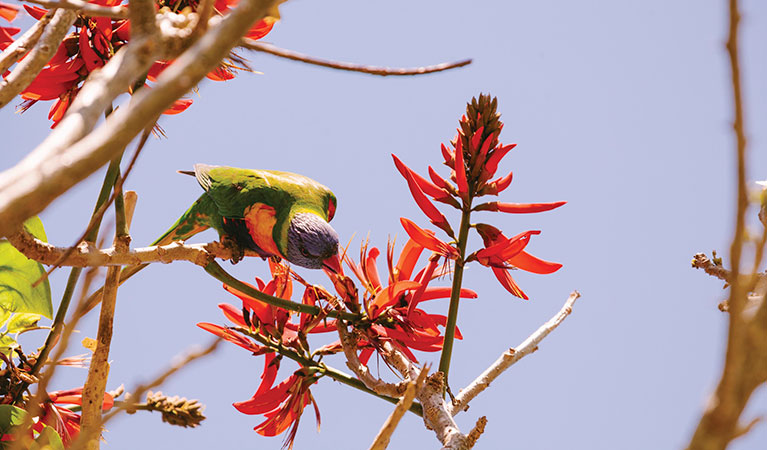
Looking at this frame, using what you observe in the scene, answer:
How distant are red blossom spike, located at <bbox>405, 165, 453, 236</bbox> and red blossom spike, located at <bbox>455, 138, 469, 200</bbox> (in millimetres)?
38

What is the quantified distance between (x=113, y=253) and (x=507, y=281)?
1.55ft

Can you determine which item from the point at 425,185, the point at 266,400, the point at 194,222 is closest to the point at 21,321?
the point at 266,400

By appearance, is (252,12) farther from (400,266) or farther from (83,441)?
(400,266)

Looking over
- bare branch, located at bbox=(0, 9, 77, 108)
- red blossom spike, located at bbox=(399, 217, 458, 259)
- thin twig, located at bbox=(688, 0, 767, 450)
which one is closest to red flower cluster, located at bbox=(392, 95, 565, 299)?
red blossom spike, located at bbox=(399, 217, 458, 259)

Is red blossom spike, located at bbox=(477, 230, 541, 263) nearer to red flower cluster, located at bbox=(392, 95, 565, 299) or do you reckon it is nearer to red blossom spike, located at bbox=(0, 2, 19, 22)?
red flower cluster, located at bbox=(392, 95, 565, 299)

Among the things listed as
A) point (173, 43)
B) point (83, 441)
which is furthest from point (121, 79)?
point (83, 441)

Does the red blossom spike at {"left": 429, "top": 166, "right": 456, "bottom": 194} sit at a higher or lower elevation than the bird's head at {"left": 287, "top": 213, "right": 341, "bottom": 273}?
lower

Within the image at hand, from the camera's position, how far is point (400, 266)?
2.91ft

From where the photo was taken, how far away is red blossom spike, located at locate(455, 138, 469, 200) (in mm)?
781

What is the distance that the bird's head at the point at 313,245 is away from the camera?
108 centimetres

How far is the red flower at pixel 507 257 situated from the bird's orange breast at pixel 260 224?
1.67 feet

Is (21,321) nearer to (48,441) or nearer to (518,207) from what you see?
(48,441)

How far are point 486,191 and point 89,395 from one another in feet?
1.66

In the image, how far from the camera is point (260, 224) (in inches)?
47.6
